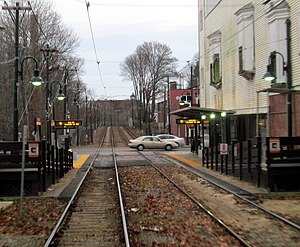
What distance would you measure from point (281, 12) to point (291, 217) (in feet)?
43.7

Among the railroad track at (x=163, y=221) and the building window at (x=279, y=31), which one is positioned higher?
the building window at (x=279, y=31)

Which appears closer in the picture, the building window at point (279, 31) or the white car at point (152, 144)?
the building window at point (279, 31)

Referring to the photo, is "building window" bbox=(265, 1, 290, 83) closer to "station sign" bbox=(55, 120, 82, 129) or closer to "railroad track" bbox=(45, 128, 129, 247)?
"railroad track" bbox=(45, 128, 129, 247)

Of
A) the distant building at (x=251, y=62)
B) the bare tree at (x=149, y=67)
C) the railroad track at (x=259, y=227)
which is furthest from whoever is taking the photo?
the bare tree at (x=149, y=67)

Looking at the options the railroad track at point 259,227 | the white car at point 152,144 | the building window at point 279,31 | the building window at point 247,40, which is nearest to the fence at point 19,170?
the railroad track at point 259,227

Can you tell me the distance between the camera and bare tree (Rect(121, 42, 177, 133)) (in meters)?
82.7

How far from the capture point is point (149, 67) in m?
84.9

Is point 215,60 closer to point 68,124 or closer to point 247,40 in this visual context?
point 247,40

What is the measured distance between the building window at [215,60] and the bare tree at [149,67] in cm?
4656

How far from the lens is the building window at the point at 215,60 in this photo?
32656 millimetres

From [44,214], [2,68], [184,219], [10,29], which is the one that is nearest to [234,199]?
[184,219]

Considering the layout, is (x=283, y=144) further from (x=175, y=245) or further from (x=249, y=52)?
(x=249, y=52)

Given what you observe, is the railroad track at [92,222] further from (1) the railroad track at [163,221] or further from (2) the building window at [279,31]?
(2) the building window at [279,31]

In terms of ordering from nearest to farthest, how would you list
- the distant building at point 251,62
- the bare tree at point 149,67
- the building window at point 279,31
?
the distant building at point 251,62 < the building window at point 279,31 < the bare tree at point 149,67
